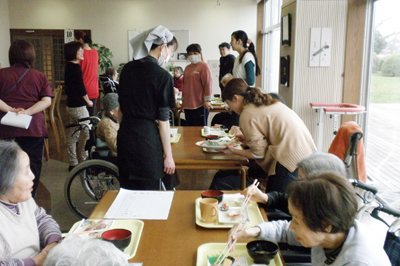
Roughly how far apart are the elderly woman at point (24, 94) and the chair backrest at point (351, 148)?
2166mm

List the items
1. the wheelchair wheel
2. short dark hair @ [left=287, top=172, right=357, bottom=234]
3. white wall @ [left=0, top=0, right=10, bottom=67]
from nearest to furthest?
short dark hair @ [left=287, top=172, right=357, bottom=234], the wheelchair wheel, white wall @ [left=0, top=0, right=10, bottom=67]

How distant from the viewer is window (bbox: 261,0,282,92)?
7.40 meters

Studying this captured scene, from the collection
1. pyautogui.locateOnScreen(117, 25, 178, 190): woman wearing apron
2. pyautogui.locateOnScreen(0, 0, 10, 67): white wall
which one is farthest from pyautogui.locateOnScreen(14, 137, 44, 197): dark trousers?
pyautogui.locateOnScreen(0, 0, 10, 67): white wall

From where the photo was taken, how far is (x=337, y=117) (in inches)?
166

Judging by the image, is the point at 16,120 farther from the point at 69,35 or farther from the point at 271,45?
the point at 69,35

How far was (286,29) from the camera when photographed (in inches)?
189

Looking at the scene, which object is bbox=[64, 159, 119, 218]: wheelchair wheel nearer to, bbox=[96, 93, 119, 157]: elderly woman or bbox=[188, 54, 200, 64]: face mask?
bbox=[96, 93, 119, 157]: elderly woman

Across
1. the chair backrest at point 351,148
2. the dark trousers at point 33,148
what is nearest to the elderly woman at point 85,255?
the chair backrest at point 351,148

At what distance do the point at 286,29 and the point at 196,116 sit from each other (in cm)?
156

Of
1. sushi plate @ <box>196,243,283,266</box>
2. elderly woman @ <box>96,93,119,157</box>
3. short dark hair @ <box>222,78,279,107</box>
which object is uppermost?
Result: short dark hair @ <box>222,78,279,107</box>

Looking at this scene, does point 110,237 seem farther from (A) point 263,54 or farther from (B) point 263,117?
(A) point 263,54

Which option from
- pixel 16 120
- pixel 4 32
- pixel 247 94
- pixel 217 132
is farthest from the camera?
pixel 4 32

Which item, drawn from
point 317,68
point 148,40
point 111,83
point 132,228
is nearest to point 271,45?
point 111,83

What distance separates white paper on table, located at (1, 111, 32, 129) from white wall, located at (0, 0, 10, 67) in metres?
7.12
